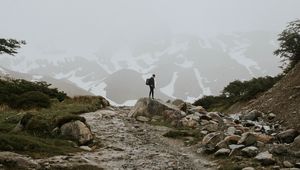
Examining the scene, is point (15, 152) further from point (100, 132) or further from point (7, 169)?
point (100, 132)

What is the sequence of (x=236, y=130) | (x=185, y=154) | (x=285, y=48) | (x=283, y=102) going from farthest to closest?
(x=285, y=48)
(x=283, y=102)
(x=236, y=130)
(x=185, y=154)

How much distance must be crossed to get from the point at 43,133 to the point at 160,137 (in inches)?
244

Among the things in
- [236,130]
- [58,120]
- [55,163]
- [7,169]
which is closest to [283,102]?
[236,130]

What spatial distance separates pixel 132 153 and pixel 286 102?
45.4ft

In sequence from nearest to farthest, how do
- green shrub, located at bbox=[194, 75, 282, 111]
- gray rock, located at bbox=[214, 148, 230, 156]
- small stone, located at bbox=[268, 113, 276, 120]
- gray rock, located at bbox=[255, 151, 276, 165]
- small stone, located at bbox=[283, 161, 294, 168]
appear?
small stone, located at bbox=[283, 161, 294, 168] < gray rock, located at bbox=[255, 151, 276, 165] < gray rock, located at bbox=[214, 148, 230, 156] < small stone, located at bbox=[268, 113, 276, 120] < green shrub, located at bbox=[194, 75, 282, 111]

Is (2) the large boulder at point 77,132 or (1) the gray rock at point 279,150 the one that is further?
(2) the large boulder at point 77,132

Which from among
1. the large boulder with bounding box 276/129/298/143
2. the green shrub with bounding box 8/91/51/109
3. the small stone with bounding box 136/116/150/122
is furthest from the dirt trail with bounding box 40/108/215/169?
the green shrub with bounding box 8/91/51/109

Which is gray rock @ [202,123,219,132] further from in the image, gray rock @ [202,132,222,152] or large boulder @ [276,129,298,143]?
large boulder @ [276,129,298,143]

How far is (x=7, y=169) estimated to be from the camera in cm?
1171

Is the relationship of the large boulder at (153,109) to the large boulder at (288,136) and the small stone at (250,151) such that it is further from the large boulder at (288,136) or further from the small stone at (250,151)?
the small stone at (250,151)

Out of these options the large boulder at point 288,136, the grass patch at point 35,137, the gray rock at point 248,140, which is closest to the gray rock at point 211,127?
the large boulder at point 288,136

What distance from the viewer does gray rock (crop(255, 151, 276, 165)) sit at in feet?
46.3

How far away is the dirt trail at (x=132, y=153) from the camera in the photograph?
14.4 meters

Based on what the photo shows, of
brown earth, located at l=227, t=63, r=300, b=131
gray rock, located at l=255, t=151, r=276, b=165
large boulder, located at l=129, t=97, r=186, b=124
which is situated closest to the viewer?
gray rock, located at l=255, t=151, r=276, b=165
